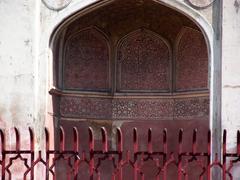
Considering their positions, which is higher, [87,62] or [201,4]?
[201,4]

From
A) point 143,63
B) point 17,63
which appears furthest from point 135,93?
point 17,63

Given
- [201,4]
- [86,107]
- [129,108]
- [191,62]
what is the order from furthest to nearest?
1. [129,108]
2. [86,107]
3. [191,62]
4. [201,4]

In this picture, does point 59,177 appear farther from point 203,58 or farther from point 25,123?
point 203,58

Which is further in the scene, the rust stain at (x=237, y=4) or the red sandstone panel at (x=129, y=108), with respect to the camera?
A: the red sandstone panel at (x=129, y=108)

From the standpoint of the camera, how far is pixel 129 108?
867 centimetres

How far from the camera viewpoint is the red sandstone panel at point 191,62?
26.9 ft

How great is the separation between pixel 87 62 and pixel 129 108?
85cm

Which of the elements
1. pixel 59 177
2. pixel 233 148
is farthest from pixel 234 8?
pixel 59 177

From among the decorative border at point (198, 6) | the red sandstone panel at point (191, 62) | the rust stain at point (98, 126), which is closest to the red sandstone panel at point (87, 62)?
the rust stain at point (98, 126)

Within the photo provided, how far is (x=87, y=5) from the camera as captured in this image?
7172 mm

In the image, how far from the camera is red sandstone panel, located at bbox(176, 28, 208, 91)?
8.21 meters

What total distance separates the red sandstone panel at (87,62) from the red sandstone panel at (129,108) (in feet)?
0.72

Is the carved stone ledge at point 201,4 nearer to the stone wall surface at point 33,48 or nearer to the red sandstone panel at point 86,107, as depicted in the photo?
the stone wall surface at point 33,48

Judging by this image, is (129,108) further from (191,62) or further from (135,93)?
(191,62)
